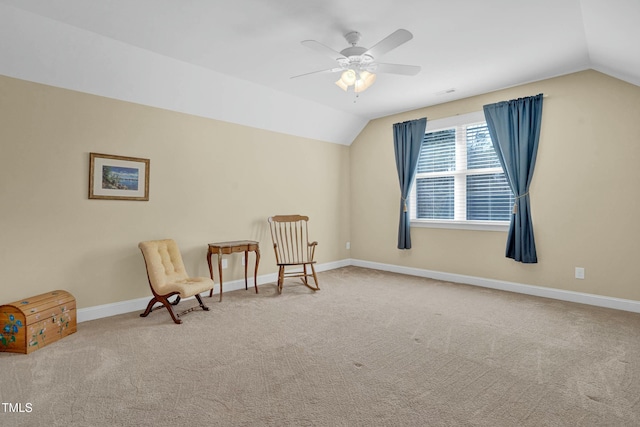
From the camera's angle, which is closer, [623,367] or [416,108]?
[623,367]

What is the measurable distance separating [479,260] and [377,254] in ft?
5.64

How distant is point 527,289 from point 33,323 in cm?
518

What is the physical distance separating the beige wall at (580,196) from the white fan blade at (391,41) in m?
2.61

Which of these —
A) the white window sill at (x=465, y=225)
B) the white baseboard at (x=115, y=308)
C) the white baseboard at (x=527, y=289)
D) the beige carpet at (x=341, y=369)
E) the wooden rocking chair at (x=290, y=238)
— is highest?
the white window sill at (x=465, y=225)

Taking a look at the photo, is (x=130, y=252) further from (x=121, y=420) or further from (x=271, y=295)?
(x=121, y=420)

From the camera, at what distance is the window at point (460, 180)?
14.7 feet

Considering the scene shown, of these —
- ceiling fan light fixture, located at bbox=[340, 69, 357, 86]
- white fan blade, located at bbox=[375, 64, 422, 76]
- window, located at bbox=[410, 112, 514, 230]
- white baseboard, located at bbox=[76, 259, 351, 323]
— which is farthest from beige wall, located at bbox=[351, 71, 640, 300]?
white baseboard, located at bbox=[76, 259, 351, 323]

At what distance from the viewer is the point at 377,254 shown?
577 cm

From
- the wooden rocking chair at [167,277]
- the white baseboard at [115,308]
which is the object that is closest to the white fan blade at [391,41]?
the wooden rocking chair at [167,277]

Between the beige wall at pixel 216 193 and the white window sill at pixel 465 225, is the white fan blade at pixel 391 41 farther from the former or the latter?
the white window sill at pixel 465 225

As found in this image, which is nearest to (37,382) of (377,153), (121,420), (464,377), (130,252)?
(121,420)

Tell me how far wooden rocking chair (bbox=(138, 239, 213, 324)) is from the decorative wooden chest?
2.30 feet

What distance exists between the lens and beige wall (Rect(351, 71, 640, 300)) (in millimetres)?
3473

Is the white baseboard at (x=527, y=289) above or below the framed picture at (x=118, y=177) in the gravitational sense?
below
